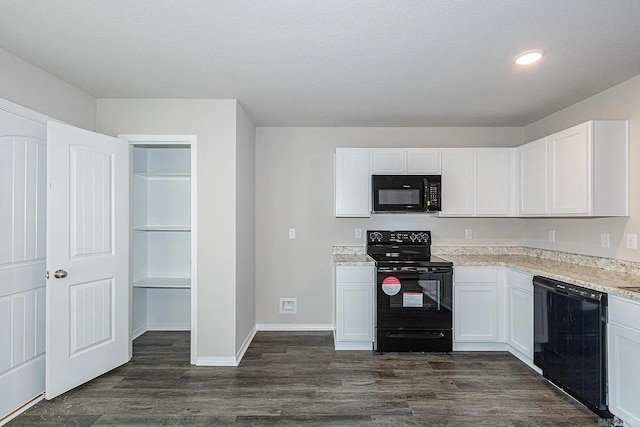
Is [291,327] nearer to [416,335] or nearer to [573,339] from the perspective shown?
[416,335]

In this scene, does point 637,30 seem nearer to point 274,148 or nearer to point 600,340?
point 600,340

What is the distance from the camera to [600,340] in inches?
93.4

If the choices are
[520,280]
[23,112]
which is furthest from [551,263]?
[23,112]

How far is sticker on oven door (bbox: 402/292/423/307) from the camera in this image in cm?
359

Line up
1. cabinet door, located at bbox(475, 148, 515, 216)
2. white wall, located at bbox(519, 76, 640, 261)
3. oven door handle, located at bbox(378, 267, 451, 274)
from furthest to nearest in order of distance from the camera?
cabinet door, located at bbox(475, 148, 515, 216)
oven door handle, located at bbox(378, 267, 451, 274)
white wall, located at bbox(519, 76, 640, 261)

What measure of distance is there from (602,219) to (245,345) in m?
3.42

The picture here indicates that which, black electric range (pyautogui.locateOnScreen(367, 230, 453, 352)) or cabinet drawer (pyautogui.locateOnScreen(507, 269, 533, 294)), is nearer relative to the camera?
cabinet drawer (pyautogui.locateOnScreen(507, 269, 533, 294))

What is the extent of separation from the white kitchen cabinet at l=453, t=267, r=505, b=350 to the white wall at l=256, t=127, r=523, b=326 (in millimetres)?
1211

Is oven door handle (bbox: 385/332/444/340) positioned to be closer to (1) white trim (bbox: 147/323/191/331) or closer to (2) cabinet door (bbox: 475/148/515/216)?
(2) cabinet door (bbox: 475/148/515/216)

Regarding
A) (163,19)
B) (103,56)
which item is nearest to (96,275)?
(103,56)

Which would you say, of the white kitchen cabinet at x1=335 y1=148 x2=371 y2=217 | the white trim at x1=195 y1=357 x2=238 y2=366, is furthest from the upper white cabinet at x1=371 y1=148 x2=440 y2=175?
the white trim at x1=195 y1=357 x2=238 y2=366

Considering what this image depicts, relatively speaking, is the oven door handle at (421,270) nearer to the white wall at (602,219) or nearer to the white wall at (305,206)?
the white wall at (305,206)

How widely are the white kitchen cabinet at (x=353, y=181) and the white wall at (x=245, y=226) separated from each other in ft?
3.12

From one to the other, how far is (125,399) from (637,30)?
4.01 meters
